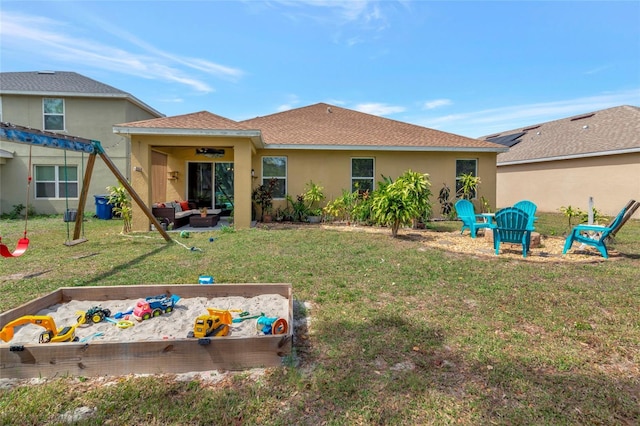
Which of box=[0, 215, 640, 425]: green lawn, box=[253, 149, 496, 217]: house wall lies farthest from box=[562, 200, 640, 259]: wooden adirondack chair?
box=[253, 149, 496, 217]: house wall

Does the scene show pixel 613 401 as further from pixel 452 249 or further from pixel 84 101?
pixel 84 101

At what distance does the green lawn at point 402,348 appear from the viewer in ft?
7.08

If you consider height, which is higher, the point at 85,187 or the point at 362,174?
the point at 362,174

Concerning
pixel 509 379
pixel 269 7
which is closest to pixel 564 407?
pixel 509 379

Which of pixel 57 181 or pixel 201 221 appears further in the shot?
pixel 57 181

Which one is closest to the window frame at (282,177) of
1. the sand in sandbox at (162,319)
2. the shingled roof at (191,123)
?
the shingled roof at (191,123)

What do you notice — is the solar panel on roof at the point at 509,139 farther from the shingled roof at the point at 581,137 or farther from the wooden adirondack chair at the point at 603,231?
the wooden adirondack chair at the point at 603,231

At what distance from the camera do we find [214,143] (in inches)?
396

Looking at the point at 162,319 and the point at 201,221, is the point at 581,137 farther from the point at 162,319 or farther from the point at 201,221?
the point at 162,319

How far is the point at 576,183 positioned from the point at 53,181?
25.7m

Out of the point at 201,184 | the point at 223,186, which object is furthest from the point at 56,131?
the point at 223,186

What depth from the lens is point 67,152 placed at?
14.4 metres

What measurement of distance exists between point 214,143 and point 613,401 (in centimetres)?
1007

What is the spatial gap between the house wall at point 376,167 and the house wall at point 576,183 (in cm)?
636
